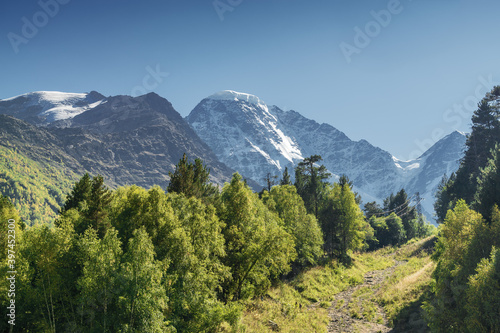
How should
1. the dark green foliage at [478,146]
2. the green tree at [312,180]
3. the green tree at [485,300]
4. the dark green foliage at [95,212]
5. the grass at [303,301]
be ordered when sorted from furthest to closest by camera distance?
the dark green foliage at [478,146]
the green tree at [312,180]
the grass at [303,301]
the dark green foliage at [95,212]
the green tree at [485,300]

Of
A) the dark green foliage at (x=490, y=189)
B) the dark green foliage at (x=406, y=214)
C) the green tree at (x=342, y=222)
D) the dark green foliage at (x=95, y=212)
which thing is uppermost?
the dark green foliage at (x=95, y=212)

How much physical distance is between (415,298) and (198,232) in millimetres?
26893

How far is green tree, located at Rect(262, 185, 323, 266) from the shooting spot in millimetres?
48438

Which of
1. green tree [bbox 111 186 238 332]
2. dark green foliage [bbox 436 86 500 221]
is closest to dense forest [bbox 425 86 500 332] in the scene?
green tree [bbox 111 186 238 332]

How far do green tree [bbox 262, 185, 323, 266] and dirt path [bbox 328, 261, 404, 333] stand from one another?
770 cm

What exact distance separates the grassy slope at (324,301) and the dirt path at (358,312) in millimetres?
155

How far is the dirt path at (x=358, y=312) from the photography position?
31.4 m

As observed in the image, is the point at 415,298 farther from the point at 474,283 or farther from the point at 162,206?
the point at 162,206

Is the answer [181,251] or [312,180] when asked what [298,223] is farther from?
[181,251]

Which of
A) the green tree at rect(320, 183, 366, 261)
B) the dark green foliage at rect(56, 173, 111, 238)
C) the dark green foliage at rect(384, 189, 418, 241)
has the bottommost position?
the dark green foliage at rect(384, 189, 418, 241)

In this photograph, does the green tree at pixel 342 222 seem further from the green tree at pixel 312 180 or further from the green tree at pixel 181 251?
the green tree at pixel 181 251

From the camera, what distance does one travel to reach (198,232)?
85.4 feet

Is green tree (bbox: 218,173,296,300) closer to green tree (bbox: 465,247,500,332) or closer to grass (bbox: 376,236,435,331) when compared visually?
grass (bbox: 376,236,435,331)

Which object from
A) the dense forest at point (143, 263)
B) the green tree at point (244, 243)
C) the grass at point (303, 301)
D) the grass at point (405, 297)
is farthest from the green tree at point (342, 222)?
the green tree at point (244, 243)
